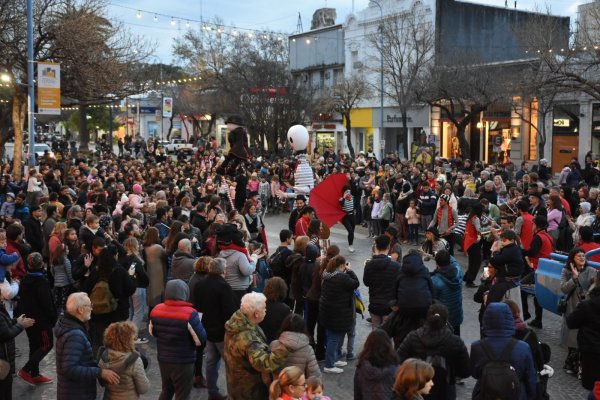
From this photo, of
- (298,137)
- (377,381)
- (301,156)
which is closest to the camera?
(377,381)

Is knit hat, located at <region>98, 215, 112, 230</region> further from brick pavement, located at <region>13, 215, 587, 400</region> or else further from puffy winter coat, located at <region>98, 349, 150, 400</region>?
puffy winter coat, located at <region>98, 349, 150, 400</region>

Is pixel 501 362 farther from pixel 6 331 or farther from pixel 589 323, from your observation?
pixel 6 331

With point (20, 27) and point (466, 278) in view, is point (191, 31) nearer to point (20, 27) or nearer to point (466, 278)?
point (20, 27)

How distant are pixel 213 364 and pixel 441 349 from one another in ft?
8.75

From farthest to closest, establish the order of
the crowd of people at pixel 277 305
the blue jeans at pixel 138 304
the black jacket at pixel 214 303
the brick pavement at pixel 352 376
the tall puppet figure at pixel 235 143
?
1. the tall puppet figure at pixel 235 143
2. the blue jeans at pixel 138 304
3. the brick pavement at pixel 352 376
4. the black jacket at pixel 214 303
5. the crowd of people at pixel 277 305

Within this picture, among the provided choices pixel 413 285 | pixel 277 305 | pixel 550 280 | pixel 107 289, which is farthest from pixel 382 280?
pixel 107 289

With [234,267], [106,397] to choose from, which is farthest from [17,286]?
[106,397]

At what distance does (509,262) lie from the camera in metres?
8.80

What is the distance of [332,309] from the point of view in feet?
27.3

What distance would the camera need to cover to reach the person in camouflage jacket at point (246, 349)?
19.6 ft

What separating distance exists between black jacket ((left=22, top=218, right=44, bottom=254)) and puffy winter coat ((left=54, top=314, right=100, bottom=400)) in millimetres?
6154

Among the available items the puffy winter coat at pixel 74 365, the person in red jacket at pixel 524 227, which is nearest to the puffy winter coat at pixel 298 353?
the puffy winter coat at pixel 74 365

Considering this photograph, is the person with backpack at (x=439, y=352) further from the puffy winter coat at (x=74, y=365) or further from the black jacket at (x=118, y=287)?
the black jacket at (x=118, y=287)

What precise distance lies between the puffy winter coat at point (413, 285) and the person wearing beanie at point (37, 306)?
12.9ft
